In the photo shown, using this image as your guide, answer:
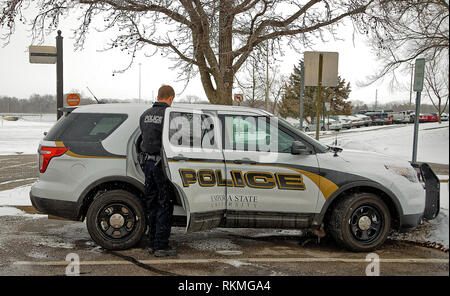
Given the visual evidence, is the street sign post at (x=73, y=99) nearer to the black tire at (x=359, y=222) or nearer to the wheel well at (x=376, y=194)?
the wheel well at (x=376, y=194)

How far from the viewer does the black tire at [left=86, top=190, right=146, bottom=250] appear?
530cm

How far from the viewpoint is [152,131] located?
5008 millimetres

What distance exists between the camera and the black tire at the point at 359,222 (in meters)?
5.26

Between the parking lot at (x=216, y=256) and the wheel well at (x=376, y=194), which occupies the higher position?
the wheel well at (x=376, y=194)

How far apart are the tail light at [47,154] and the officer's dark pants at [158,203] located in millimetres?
1206

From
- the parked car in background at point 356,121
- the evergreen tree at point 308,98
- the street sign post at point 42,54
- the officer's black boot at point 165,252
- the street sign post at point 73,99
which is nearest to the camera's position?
the officer's black boot at point 165,252

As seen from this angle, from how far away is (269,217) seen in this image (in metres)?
5.27

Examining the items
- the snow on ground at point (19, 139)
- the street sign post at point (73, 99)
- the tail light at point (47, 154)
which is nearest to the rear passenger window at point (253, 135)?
the tail light at point (47, 154)

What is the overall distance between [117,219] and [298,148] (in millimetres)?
2384

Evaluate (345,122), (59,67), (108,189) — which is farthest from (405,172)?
(345,122)

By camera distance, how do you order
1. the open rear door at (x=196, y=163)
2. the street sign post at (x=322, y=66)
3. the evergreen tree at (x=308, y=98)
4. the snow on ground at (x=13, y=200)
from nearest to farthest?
the open rear door at (x=196, y=163) → the snow on ground at (x=13, y=200) → the street sign post at (x=322, y=66) → the evergreen tree at (x=308, y=98)

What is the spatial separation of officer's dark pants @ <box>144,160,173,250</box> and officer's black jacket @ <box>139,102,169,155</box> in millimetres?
161
